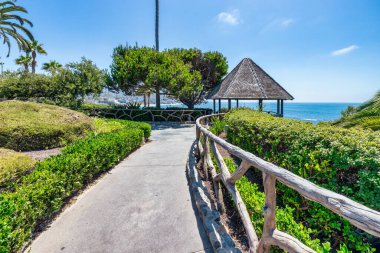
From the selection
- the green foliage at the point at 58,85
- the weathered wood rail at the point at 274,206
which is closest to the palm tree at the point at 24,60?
the green foliage at the point at 58,85

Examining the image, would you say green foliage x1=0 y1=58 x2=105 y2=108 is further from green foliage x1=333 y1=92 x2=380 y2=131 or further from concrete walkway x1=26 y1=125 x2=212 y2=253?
green foliage x1=333 y1=92 x2=380 y2=131

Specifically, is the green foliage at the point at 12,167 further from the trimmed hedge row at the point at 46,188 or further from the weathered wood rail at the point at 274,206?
the weathered wood rail at the point at 274,206

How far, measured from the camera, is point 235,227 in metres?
3.41

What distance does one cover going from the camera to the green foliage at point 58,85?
16712mm

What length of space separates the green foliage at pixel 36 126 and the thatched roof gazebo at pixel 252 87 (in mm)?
11636

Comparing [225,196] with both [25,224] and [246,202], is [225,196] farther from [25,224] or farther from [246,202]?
[25,224]

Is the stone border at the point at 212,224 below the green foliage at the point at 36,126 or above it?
below

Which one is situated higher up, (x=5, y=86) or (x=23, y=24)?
(x=23, y=24)

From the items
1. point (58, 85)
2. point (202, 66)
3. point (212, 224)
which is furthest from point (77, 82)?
point (212, 224)

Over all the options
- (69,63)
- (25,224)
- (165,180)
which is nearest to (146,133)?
(165,180)

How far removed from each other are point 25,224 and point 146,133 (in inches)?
313

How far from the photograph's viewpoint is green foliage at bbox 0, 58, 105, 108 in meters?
16.7

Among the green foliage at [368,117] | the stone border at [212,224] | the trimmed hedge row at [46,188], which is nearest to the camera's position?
the trimmed hedge row at [46,188]

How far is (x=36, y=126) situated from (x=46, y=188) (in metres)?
5.24
